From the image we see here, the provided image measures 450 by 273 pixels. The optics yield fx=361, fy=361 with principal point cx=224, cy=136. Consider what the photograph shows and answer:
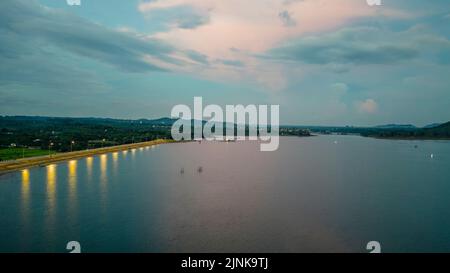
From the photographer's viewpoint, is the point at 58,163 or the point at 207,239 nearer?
the point at 207,239

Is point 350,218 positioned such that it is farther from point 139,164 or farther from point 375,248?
point 139,164

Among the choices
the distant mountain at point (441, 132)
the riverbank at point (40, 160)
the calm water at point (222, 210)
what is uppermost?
the distant mountain at point (441, 132)

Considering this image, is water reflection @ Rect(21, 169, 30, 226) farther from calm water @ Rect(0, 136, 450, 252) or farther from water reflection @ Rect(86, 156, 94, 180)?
water reflection @ Rect(86, 156, 94, 180)

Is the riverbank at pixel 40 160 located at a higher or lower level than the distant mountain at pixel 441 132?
lower

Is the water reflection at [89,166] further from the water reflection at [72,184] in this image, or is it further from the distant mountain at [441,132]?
the distant mountain at [441,132]

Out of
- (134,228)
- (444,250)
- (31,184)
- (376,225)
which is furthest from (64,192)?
(444,250)

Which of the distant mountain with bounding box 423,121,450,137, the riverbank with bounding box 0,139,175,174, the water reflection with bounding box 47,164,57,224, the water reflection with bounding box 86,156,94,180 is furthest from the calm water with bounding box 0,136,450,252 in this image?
the distant mountain with bounding box 423,121,450,137

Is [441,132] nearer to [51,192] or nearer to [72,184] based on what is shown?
[72,184]

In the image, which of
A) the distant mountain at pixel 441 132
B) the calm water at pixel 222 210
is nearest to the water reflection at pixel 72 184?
→ the calm water at pixel 222 210
